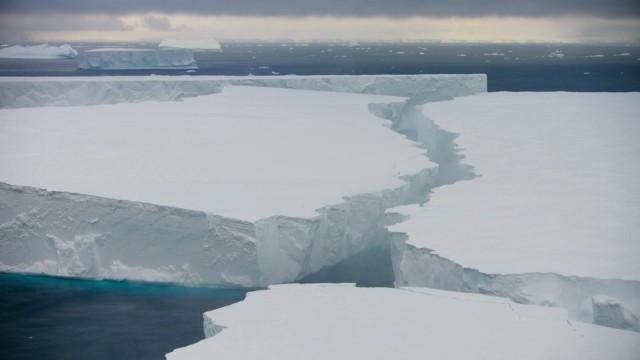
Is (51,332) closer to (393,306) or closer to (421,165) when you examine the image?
(393,306)

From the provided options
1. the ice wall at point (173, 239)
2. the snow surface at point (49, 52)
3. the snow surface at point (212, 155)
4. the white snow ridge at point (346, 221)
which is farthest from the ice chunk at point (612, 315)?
the snow surface at point (49, 52)

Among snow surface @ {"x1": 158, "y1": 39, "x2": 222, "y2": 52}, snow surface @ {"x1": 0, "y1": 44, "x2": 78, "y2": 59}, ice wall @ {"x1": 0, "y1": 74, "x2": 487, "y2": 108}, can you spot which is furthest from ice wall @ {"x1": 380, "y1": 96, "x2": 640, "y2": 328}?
snow surface @ {"x1": 0, "y1": 44, "x2": 78, "y2": 59}

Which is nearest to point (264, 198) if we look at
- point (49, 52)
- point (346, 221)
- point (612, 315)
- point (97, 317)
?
point (346, 221)

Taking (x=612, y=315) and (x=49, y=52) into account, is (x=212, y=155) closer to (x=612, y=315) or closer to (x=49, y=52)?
(x=612, y=315)

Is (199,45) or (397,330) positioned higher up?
(199,45)

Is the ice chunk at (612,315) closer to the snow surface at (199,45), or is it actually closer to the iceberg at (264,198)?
the iceberg at (264,198)

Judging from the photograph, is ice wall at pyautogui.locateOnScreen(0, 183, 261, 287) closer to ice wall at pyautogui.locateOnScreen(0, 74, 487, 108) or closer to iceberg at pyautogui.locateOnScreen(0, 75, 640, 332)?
iceberg at pyautogui.locateOnScreen(0, 75, 640, 332)

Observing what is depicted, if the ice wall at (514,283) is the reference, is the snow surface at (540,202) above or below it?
above

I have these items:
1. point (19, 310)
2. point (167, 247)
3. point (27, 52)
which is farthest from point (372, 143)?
point (27, 52)
